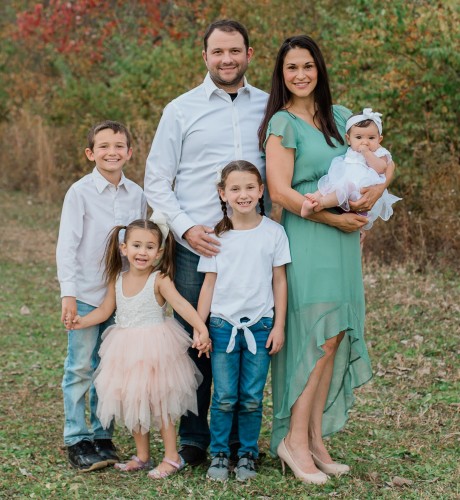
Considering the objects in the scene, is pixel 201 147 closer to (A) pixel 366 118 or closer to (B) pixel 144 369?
(A) pixel 366 118

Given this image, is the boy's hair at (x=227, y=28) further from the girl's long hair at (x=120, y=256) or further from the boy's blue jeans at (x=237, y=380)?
the boy's blue jeans at (x=237, y=380)

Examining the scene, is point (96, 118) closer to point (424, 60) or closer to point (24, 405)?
point (424, 60)

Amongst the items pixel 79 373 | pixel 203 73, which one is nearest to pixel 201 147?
pixel 79 373

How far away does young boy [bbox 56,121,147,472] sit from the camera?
15.1ft

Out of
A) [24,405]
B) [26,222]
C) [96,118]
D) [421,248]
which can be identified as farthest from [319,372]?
[96,118]

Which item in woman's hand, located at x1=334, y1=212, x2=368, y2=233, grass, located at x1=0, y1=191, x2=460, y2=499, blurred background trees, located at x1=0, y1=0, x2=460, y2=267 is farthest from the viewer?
blurred background trees, located at x1=0, y1=0, x2=460, y2=267

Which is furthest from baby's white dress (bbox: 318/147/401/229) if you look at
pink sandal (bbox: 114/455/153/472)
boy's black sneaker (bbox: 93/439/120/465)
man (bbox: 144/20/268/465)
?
boy's black sneaker (bbox: 93/439/120/465)

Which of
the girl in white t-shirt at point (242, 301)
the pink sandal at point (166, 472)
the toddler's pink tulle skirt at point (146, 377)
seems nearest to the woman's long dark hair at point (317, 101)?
the girl in white t-shirt at point (242, 301)

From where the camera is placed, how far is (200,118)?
14.7ft

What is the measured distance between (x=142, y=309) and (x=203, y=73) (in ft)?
33.2

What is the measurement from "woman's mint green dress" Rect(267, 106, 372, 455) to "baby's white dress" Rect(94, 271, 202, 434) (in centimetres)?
52

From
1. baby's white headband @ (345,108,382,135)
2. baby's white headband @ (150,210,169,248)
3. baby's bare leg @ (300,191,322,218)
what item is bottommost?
baby's white headband @ (150,210,169,248)

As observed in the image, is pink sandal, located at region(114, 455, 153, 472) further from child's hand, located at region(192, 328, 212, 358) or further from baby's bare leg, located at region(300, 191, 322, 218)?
baby's bare leg, located at region(300, 191, 322, 218)

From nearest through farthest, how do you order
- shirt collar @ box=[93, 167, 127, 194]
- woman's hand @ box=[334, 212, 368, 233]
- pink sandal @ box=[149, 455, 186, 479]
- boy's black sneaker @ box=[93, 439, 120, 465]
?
woman's hand @ box=[334, 212, 368, 233] → pink sandal @ box=[149, 455, 186, 479] → shirt collar @ box=[93, 167, 127, 194] → boy's black sneaker @ box=[93, 439, 120, 465]
